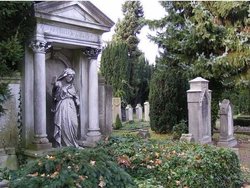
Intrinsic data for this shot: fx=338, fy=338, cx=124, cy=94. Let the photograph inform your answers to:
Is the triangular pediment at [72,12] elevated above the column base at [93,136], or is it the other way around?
the triangular pediment at [72,12]

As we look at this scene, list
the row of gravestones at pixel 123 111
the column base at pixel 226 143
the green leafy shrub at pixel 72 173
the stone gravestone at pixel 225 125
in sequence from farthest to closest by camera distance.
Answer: the row of gravestones at pixel 123 111, the stone gravestone at pixel 225 125, the column base at pixel 226 143, the green leafy shrub at pixel 72 173

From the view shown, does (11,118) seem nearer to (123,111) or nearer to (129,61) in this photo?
(123,111)

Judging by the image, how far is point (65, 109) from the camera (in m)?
6.81

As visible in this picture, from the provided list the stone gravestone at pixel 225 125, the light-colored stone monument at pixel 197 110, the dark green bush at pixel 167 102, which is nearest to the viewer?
the light-colored stone monument at pixel 197 110

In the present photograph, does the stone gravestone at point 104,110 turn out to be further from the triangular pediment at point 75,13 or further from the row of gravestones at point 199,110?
the row of gravestones at point 199,110

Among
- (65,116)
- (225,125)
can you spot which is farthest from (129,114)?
(65,116)

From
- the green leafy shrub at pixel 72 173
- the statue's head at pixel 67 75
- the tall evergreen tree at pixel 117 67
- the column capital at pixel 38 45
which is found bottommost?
the green leafy shrub at pixel 72 173

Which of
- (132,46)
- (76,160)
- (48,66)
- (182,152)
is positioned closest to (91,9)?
(48,66)

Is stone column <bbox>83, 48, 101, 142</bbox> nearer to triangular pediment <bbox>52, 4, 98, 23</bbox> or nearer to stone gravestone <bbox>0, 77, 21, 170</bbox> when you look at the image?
triangular pediment <bbox>52, 4, 98, 23</bbox>

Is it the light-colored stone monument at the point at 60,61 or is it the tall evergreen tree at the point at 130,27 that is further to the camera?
the tall evergreen tree at the point at 130,27

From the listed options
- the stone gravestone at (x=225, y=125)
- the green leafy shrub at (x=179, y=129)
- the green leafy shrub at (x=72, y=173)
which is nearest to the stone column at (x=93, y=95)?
the green leafy shrub at (x=72, y=173)

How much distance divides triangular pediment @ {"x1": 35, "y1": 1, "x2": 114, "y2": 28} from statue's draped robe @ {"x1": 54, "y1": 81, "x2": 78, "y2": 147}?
139 cm

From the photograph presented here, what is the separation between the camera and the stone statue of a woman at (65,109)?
677cm

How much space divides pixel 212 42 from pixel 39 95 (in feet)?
36.7
